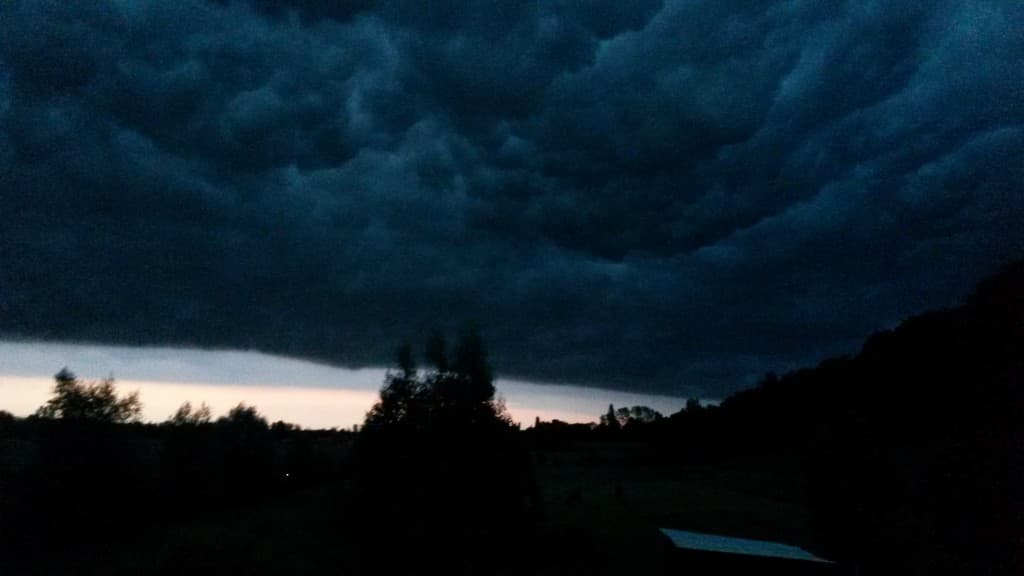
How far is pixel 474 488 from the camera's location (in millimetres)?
52250

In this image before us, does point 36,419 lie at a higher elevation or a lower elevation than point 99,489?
higher

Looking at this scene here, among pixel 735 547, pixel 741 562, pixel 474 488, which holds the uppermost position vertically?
pixel 474 488

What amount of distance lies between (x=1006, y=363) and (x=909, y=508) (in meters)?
12.2

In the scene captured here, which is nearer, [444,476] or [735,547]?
[735,547]

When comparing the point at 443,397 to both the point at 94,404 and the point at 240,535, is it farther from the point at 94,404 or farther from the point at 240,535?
the point at 94,404

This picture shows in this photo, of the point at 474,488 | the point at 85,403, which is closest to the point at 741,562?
the point at 474,488

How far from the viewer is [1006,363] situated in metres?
Answer: 33.5

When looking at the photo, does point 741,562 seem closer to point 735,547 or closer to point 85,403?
point 735,547

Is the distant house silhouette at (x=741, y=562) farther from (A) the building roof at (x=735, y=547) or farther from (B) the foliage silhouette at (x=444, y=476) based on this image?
(B) the foliage silhouette at (x=444, y=476)

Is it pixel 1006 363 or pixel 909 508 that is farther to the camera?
pixel 909 508

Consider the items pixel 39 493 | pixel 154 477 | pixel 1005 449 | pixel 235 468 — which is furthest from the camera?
pixel 235 468

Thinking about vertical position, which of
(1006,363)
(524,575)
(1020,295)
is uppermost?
(1020,295)

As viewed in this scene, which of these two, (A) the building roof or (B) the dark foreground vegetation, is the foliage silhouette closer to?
(B) the dark foreground vegetation

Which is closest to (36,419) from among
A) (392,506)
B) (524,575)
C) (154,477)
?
A: (154,477)
